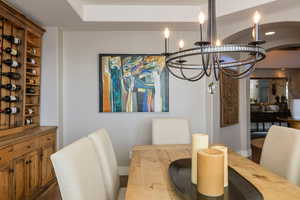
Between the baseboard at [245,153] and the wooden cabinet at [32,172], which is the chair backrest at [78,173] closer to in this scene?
the wooden cabinet at [32,172]

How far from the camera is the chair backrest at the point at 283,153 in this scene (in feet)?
4.60

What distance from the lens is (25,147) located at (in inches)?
87.6

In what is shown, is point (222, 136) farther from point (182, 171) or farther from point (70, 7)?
point (70, 7)

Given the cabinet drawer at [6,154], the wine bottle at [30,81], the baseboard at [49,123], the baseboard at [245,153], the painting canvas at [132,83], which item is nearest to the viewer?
the cabinet drawer at [6,154]

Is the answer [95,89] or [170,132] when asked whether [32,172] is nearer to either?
[95,89]

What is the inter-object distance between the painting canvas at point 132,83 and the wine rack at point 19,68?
0.97 m

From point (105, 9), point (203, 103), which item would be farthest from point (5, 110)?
point (203, 103)

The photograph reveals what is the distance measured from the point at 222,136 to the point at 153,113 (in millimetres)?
1452

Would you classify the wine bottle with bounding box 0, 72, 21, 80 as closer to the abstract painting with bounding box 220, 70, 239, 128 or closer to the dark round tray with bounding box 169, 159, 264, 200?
the dark round tray with bounding box 169, 159, 264, 200

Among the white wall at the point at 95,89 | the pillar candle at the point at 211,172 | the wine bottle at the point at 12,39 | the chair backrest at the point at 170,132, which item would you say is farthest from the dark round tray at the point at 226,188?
the wine bottle at the point at 12,39

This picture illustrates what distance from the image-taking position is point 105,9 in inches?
113

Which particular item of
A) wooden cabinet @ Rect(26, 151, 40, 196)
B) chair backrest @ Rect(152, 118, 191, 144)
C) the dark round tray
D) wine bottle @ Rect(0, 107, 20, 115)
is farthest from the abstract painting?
wine bottle @ Rect(0, 107, 20, 115)

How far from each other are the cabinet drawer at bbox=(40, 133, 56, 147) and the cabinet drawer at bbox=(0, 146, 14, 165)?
581mm

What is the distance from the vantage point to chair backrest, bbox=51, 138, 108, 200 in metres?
0.96
